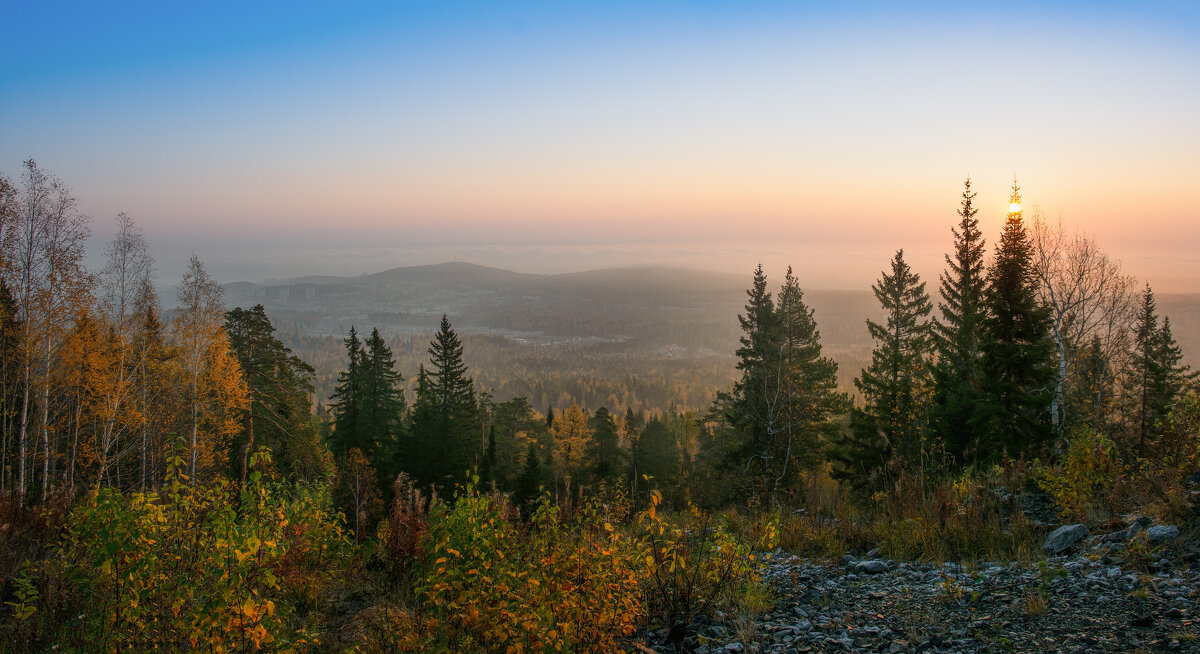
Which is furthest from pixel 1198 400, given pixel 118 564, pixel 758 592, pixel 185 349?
pixel 185 349

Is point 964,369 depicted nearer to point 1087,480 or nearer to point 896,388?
point 896,388

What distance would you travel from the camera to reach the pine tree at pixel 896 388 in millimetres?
19766

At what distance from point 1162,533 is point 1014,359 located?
34.1ft

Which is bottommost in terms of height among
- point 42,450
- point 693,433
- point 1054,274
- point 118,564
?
point 693,433

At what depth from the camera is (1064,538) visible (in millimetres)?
5918

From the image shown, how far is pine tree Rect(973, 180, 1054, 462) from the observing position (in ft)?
44.9

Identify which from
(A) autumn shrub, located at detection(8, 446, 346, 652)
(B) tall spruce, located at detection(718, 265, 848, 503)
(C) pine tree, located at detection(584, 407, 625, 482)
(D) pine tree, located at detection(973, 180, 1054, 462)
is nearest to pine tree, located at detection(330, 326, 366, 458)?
(C) pine tree, located at detection(584, 407, 625, 482)

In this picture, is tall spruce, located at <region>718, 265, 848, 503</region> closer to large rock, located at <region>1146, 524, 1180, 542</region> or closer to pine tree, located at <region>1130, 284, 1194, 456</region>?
pine tree, located at <region>1130, 284, 1194, 456</region>

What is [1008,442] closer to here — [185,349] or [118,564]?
[118,564]

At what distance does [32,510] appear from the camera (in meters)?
9.34

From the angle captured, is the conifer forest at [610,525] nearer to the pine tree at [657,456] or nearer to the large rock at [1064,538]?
the large rock at [1064,538]

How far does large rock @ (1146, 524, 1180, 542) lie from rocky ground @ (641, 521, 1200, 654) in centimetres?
1

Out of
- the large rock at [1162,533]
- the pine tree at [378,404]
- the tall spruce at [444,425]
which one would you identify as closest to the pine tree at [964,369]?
the large rock at [1162,533]

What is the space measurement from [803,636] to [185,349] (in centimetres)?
2507
